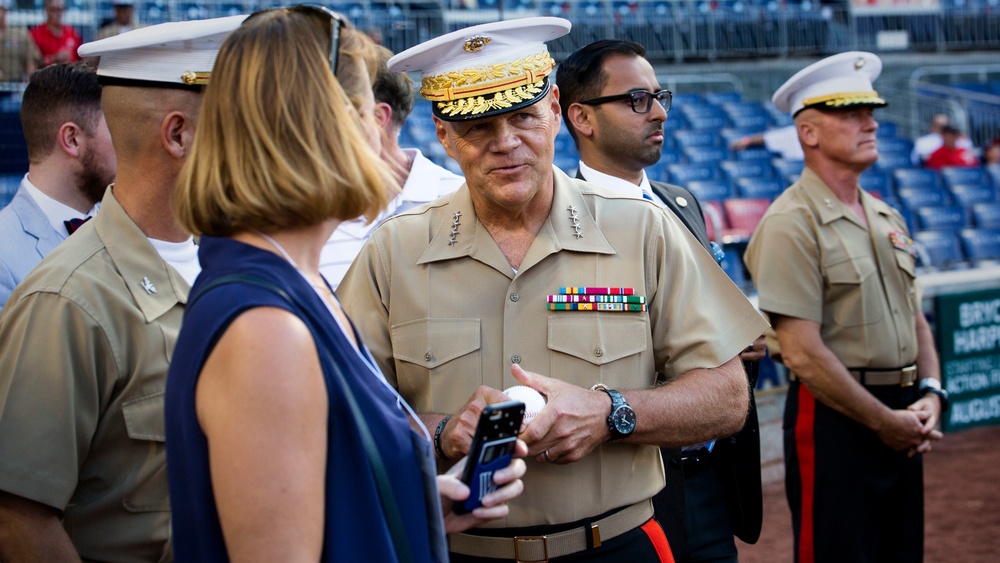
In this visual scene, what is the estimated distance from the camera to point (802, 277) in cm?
414

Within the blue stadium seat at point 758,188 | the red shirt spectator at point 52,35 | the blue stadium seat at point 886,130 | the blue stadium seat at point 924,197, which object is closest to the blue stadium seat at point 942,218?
the blue stadium seat at point 924,197

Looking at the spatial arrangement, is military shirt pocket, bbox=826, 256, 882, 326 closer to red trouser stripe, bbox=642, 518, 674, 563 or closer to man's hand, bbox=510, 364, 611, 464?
red trouser stripe, bbox=642, 518, 674, 563

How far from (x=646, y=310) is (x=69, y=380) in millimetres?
1308

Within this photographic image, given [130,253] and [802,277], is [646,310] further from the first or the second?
[802,277]

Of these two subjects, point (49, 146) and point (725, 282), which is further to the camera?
point (49, 146)

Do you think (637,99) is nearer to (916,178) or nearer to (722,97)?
(916,178)

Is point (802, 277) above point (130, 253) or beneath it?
beneath

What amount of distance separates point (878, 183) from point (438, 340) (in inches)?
439

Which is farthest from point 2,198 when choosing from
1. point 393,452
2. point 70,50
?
point 393,452

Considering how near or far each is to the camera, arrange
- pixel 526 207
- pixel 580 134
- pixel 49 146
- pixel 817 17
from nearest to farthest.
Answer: pixel 526 207 → pixel 49 146 → pixel 580 134 → pixel 817 17

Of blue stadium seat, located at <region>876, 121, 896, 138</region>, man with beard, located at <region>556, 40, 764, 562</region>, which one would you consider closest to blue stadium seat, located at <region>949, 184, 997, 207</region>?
blue stadium seat, located at <region>876, 121, 896, 138</region>

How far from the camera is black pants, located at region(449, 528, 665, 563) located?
90.6 inches

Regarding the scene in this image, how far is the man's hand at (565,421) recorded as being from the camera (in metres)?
2.13

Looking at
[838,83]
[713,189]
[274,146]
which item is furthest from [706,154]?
[274,146]
